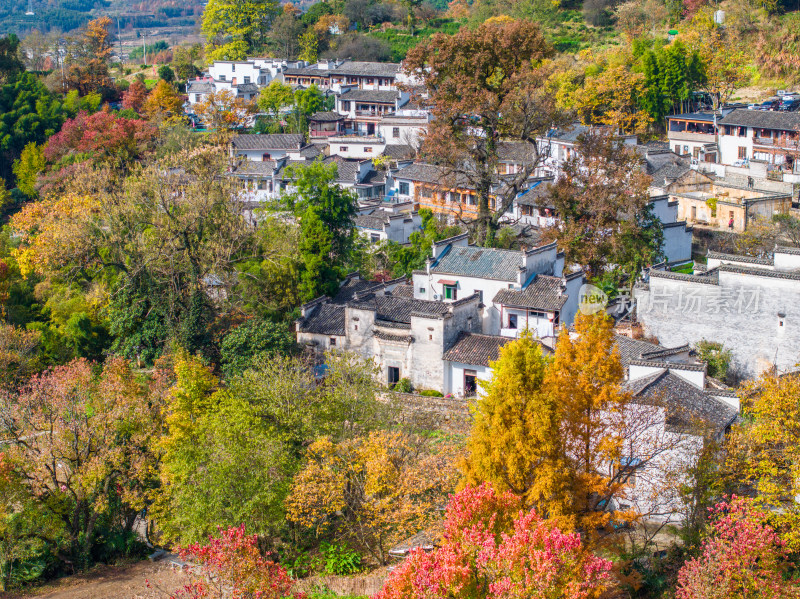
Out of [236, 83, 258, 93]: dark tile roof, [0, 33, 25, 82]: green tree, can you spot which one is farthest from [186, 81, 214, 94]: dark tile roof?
[0, 33, 25, 82]: green tree

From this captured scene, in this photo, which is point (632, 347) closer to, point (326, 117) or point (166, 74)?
point (326, 117)

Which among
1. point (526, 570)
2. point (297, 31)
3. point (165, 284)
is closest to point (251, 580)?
point (526, 570)

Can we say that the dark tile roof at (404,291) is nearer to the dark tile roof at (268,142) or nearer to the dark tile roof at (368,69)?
the dark tile roof at (268,142)

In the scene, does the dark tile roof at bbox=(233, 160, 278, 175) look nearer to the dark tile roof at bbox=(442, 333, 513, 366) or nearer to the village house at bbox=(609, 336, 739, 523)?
the dark tile roof at bbox=(442, 333, 513, 366)

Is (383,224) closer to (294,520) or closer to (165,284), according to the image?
(165,284)

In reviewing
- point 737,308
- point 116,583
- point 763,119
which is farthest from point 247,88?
point 116,583
